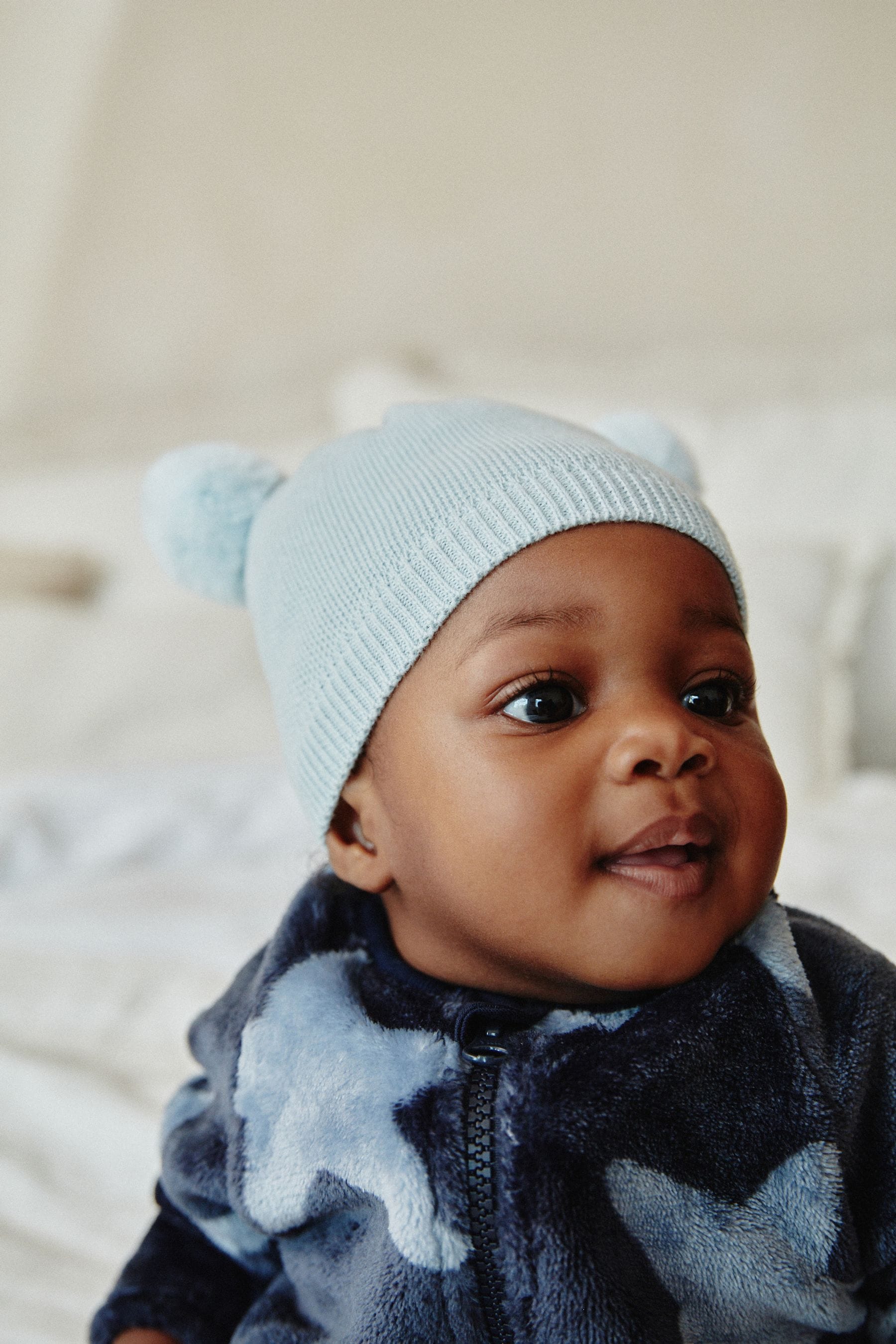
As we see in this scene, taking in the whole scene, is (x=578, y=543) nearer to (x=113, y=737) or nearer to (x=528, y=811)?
(x=528, y=811)

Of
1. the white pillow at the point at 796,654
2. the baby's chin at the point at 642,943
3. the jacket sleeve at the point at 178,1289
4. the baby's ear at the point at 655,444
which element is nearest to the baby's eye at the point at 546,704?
the baby's chin at the point at 642,943

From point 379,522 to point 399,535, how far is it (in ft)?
0.08

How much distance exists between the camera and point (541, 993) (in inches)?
25.1

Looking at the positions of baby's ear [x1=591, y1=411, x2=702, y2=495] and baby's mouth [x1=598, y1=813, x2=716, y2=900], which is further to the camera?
baby's ear [x1=591, y1=411, x2=702, y2=495]

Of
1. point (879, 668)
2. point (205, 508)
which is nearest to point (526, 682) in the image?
point (205, 508)

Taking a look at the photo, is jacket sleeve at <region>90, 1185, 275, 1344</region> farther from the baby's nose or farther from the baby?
the baby's nose

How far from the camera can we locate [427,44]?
2.18 meters

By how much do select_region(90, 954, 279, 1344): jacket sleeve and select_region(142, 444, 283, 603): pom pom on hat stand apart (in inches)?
12.5

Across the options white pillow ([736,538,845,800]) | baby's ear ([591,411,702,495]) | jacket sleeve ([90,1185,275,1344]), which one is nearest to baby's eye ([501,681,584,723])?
baby's ear ([591,411,702,495])

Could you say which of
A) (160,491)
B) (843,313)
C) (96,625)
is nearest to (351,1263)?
(160,491)

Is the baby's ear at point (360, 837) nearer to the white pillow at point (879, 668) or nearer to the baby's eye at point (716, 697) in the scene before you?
the baby's eye at point (716, 697)

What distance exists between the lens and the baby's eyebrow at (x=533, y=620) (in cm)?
61

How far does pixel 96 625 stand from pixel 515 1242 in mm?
1426

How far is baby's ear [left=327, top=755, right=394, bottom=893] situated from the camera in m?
0.70
